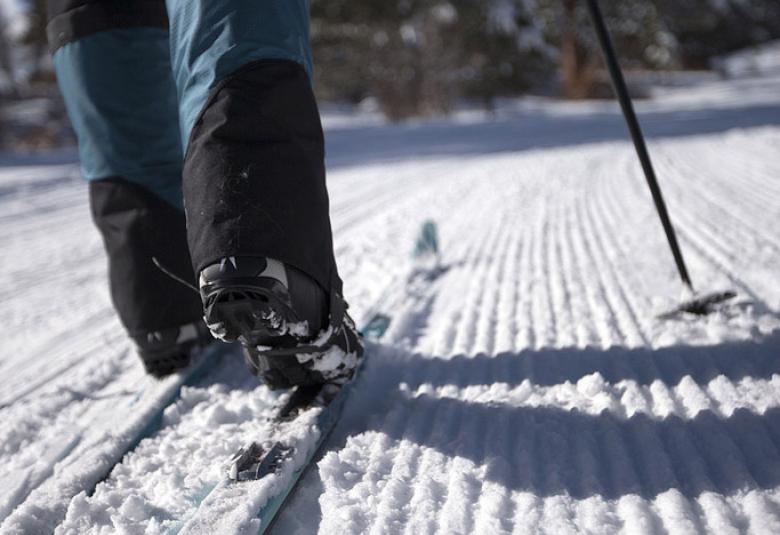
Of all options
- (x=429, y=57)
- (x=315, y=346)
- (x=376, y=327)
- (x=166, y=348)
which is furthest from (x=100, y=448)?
(x=429, y=57)

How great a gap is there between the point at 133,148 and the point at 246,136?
520 mm

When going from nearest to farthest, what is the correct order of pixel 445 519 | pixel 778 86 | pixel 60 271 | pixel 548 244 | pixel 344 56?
pixel 445 519, pixel 548 244, pixel 60 271, pixel 778 86, pixel 344 56

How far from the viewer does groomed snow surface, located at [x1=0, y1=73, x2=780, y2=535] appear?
0.80 m

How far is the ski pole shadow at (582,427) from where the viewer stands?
32.1 inches

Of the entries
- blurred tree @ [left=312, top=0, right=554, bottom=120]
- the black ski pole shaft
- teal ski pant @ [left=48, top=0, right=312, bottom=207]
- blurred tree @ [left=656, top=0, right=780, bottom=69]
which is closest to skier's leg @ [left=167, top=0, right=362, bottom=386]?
teal ski pant @ [left=48, top=0, right=312, bottom=207]

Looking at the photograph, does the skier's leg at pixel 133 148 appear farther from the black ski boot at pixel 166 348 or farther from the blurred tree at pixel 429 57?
the blurred tree at pixel 429 57

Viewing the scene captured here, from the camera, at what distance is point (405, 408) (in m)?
1.11

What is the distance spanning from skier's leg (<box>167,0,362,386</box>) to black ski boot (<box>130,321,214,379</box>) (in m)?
0.44

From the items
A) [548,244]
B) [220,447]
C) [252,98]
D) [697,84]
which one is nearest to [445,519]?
[220,447]

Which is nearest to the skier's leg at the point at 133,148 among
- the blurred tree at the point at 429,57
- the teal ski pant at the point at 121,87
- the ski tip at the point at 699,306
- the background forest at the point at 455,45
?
the teal ski pant at the point at 121,87

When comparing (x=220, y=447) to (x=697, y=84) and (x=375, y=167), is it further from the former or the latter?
(x=697, y=84)

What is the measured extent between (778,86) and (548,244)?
15.4 m

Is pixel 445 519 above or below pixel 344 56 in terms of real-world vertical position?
below

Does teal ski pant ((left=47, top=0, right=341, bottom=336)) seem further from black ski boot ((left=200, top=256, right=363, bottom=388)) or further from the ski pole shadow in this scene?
the ski pole shadow
